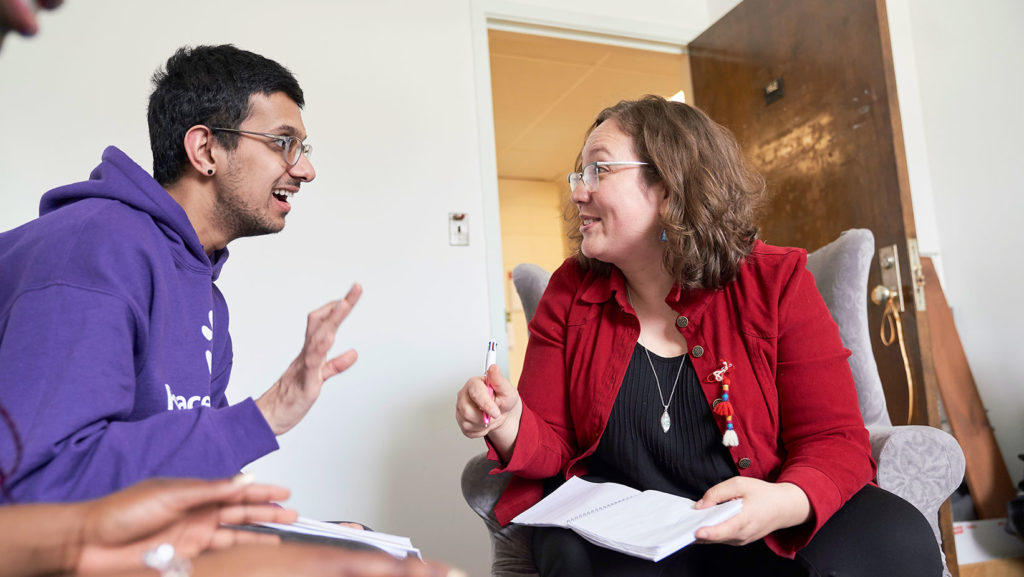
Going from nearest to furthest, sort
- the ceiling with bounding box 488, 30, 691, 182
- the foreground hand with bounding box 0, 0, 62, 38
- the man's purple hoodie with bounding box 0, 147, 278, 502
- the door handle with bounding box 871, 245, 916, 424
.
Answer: the foreground hand with bounding box 0, 0, 62, 38 < the man's purple hoodie with bounding box 0, 147, 278, 502 < the door handle with bounding box 871, 245, 916, 424 < the ceiling with bounding box 488, 30, 691, 182

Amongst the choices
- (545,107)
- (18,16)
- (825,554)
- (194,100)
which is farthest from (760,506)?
(545,107)

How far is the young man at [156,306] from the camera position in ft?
2.25

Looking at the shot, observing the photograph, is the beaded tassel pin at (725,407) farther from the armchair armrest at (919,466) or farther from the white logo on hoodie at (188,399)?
the white logo on hoodie at (188,399)

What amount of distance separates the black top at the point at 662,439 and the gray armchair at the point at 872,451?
0.19 metres

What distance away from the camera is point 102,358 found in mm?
727

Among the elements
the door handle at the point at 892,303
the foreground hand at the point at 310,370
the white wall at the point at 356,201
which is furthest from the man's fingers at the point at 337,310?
the door handle at the point at 892,303

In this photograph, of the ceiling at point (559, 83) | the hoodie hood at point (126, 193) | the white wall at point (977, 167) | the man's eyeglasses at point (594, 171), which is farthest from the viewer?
the ceiling at point (559, 83)

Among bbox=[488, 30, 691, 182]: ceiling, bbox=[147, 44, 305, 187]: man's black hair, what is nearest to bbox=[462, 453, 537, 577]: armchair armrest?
bbox=[147, 44, 305, 187]: man's black hair

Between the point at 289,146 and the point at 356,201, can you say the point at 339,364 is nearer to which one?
the point at 289,146

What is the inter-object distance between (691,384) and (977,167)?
1.98m

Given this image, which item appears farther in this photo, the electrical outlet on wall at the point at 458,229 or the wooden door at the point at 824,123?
the electrical outlet on wall at the point at 458,229

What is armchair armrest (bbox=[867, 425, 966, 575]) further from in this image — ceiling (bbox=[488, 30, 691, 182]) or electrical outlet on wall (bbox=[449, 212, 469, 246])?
ceiling (bbox=[488, 30, 691, 182])

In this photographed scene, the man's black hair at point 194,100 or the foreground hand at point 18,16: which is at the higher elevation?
the man's black hair at point 194,100

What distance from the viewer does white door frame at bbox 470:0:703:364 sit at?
8.03 ft
